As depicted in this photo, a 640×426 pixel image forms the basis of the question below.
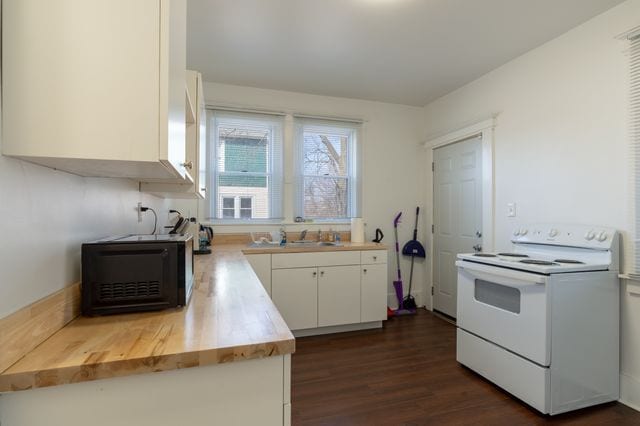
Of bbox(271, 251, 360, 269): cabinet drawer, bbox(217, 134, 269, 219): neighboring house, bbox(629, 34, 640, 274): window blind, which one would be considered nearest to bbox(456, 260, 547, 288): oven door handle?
bbox(629, 34, 640, 274): window blind

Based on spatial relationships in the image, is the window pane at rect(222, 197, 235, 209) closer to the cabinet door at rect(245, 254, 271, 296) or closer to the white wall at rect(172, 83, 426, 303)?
the white wall at rect(172, 83, 426, 303)

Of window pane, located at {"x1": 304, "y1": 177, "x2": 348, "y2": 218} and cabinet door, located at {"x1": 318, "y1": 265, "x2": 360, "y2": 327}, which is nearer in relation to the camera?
cabinet door, located at {"x1": 318, "y1": 265, "x2": 360, "y2": 327}

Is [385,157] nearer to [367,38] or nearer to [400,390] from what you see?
[367,38]

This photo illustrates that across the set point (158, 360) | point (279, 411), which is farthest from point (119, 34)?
point (279, 411)

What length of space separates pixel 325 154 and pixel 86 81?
3079 millimetres

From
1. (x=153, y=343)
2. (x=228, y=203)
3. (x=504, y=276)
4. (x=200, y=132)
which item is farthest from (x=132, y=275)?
(x=228, y=203)

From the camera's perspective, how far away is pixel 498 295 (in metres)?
2.14

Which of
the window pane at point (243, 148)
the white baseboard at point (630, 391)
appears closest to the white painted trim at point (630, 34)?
the white baseboard at point (630, 391)

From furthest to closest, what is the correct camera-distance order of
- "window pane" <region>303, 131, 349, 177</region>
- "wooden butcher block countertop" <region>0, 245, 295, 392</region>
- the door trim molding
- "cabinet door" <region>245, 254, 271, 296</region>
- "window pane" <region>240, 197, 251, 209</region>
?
"window pane" <region>303, 131, 349, 177</region> < "window pane" <region>240, 197, 251, 209</region> < the door trim molding < "cabinet door" <region>245, 254, 271, 296</region> < "wooden butcher block countertop" <region>0, 245, 295, 392</region>

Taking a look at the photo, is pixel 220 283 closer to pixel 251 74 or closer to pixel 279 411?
pixel 279 411

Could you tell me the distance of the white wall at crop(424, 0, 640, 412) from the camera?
2.01m

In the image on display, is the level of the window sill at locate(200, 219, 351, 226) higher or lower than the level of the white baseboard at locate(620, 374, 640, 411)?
higher

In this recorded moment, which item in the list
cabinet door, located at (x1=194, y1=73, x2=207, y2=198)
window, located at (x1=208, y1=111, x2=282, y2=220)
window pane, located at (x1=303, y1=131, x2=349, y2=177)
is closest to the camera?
cabinet door, located at (x1=194, y1=73, x2=207, y2=198)

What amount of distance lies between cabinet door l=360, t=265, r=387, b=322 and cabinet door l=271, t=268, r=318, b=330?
521mm
